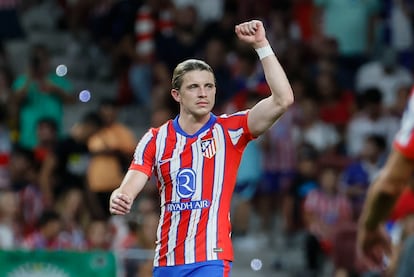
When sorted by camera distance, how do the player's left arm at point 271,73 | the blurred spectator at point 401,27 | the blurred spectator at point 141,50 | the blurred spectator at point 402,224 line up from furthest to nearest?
the blurred spectator at point 141,50
the blurred spectator at point 401,27
the blurred spectator at point 402,224
the player's left arm at point 271,73

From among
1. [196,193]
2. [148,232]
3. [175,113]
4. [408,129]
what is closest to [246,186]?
[175,113]

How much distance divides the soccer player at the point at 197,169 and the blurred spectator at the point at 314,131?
7.59m

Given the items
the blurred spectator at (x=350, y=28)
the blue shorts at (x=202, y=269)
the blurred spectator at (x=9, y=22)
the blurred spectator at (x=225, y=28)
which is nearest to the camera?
the blue shorts at (x=202, y=269)

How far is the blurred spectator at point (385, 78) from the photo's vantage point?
16234 millimetres

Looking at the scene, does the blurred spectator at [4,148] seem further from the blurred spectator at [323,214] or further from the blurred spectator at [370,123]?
the blurred spectator at [370,123]

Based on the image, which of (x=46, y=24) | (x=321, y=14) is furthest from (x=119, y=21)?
(x=321, y=14)

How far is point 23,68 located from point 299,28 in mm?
3746

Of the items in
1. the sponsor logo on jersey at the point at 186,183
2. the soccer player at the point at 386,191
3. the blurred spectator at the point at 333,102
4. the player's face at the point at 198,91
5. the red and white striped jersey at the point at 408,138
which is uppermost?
the blurred spectator at the point at 333,102

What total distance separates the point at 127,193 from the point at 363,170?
7.55 meters

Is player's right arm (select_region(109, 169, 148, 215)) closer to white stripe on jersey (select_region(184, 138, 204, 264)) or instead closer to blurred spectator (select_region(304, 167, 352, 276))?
white stripe on jersey (select_region(184, 138, 204, 264))

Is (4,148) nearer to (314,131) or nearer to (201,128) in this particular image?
(314,131)

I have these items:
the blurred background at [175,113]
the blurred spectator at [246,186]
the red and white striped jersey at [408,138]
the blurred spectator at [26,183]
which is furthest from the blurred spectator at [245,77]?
the red and white striped jersey at [408,138]

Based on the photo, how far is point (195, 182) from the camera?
7922 millimetres

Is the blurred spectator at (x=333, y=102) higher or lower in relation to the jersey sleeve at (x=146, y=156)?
higher
